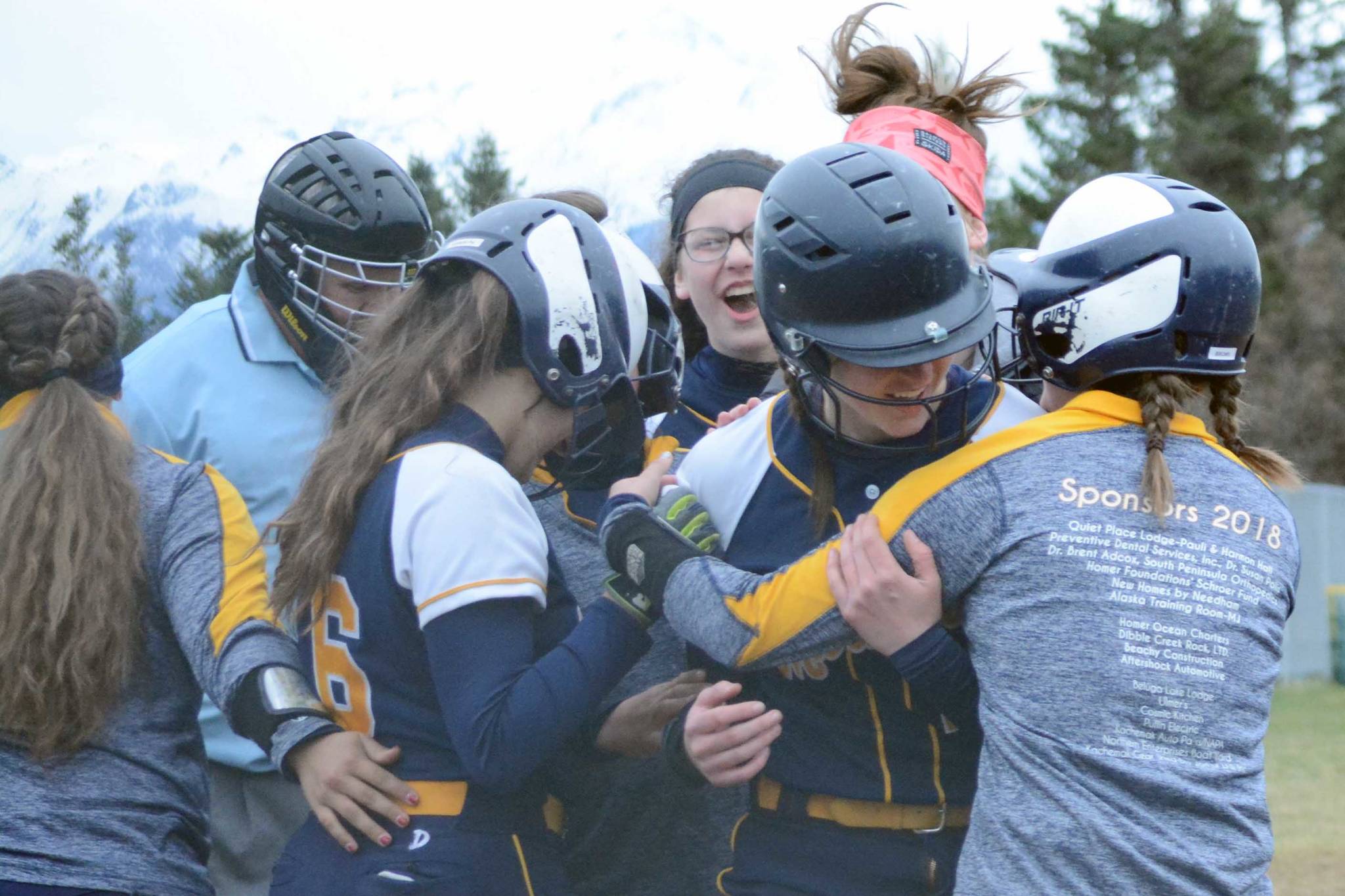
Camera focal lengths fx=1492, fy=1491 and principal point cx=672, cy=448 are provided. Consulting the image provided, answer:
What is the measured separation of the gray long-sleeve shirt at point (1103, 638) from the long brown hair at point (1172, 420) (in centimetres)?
3

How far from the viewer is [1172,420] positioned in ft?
8.80

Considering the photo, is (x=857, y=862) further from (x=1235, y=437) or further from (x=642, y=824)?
(x=1235, y=437)

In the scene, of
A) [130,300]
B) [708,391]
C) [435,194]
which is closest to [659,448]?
[708,391]

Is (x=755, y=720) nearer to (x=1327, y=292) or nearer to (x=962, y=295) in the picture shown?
(x=962, y=295)

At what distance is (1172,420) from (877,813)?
899mm

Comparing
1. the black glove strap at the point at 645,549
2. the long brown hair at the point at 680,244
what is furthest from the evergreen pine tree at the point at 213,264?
the black glove strap at the point at 645,549

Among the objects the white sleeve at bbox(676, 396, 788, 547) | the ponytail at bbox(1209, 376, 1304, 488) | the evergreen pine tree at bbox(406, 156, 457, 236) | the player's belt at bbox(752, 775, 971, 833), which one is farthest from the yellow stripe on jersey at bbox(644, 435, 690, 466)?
the evergreen pine tree at bbox(406, 156, 457, 236)

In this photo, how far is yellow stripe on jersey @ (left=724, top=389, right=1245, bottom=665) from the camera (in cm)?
263

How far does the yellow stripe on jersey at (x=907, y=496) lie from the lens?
2.63 m

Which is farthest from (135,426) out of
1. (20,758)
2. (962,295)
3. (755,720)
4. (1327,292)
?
(1327,292)

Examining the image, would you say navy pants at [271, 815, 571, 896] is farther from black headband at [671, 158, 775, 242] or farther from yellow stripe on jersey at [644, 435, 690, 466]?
black headband at [671, 158, 775, 242]

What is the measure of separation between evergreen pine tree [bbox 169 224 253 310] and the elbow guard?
7.27 ft

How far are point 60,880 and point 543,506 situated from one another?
4.60 ft

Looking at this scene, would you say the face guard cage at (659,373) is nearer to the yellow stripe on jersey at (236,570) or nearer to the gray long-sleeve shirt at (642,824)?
the gray long-sleeve shirt at (642,824)
